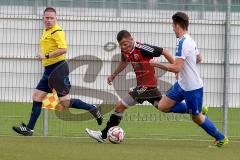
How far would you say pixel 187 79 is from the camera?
510 inches

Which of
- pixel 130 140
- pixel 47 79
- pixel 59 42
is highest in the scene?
pixel 59 42

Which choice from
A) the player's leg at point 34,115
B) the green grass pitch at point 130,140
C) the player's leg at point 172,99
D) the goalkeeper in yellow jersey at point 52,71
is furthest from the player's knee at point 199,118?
the player's leg at point 34,115

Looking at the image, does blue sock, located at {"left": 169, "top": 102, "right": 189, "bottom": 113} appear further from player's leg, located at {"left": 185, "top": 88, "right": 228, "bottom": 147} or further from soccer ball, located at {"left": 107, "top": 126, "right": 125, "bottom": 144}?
soccer ball, located at {"left": 107, "top": 126, "right": 125, "bottom": 144}

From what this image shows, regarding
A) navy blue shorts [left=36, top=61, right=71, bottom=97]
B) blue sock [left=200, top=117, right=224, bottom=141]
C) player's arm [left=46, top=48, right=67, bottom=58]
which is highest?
player's arm [left=46, top=48, right=67, bottom=58]

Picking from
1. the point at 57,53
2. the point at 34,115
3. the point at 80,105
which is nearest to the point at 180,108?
the point at 80,105

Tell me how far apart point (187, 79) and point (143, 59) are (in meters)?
0.98

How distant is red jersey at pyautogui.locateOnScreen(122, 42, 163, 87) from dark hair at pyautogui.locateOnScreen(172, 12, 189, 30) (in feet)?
2.24

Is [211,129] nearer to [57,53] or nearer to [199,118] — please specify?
[199,118]

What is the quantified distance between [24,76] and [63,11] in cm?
244

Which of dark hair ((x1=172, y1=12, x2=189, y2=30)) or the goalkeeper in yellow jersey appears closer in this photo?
dark hair ((x1=172, y1=12, x2=189, y2=30))

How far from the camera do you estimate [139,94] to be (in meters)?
13.6

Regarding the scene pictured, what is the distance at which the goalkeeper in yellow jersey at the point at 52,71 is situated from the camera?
14.1m

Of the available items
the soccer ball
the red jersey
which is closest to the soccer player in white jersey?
the red jersey

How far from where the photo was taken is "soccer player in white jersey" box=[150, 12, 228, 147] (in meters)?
12.7
